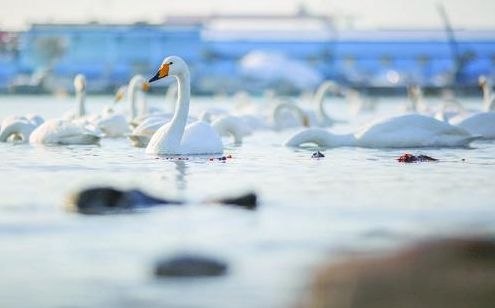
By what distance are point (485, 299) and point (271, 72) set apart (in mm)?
115814

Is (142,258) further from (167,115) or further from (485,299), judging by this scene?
(167,115)

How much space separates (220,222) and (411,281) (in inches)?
178

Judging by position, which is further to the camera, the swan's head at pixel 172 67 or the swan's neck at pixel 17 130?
the swan's neck at pixel 17 130

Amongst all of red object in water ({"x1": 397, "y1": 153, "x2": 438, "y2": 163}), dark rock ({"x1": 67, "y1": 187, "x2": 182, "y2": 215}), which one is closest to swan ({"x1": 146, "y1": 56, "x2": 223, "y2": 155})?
red object in water ({"x1": 397, "y1": 153, "x2": 438, "y2": 163})

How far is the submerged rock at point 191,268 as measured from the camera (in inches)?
369

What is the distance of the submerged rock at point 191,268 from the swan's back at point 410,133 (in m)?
13.0

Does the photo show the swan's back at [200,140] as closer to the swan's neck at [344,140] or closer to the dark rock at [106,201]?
the swan's neck at [344,140]

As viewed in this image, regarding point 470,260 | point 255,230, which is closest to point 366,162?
point 255,230

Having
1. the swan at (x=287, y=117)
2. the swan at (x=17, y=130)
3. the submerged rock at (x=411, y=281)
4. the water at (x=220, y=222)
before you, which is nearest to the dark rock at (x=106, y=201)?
the water at (x=220, y=222)

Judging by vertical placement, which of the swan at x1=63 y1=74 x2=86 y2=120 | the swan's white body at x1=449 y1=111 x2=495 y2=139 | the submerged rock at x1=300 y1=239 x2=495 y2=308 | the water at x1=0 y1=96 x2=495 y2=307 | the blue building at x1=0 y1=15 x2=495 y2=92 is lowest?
the submerged rock at x1=300 y1=239 x2=495 y2=308

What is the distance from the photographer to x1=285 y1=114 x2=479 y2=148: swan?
73.4 feet

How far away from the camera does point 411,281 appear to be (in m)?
7.55

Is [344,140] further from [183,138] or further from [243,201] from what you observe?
[243,201]

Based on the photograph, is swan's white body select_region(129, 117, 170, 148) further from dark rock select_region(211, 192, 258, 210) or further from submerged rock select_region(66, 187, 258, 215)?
submerged rock select_region(66, 187, 258, 215)
